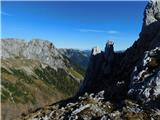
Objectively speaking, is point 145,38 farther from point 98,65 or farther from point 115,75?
point 98,65

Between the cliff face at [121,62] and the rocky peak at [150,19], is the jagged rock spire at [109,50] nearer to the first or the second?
the cliff face at [121,62]

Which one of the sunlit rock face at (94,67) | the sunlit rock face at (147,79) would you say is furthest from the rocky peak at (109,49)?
the sunlit rock face at (147,79)

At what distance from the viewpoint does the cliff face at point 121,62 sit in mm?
84562

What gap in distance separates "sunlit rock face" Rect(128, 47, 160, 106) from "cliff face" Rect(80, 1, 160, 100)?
17.0ft

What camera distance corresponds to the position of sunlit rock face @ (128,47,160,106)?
66000 millimetres

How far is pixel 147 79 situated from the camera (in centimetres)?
7081

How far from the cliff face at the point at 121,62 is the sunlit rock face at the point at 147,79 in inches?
204

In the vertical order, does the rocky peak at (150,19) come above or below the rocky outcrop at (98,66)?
above

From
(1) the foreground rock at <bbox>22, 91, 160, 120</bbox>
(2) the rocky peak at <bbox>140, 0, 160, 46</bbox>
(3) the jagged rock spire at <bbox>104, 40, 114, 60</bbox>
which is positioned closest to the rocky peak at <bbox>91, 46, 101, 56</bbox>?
(3) the jagged rock spire at <bbox>104, 40, 114, 60</bbox>

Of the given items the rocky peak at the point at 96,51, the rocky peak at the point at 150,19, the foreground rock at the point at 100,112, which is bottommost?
the foreground rock at the point at 100,112

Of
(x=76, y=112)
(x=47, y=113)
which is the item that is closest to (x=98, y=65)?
(x=47, y=113)

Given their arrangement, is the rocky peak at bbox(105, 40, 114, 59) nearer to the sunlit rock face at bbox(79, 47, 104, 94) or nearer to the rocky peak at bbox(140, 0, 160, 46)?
the sunlit rock face at bbox(79, 47, 104, 94)

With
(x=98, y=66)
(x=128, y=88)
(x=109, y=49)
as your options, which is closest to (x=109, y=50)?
(x=109, y=49)

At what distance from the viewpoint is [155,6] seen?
10412 cm
